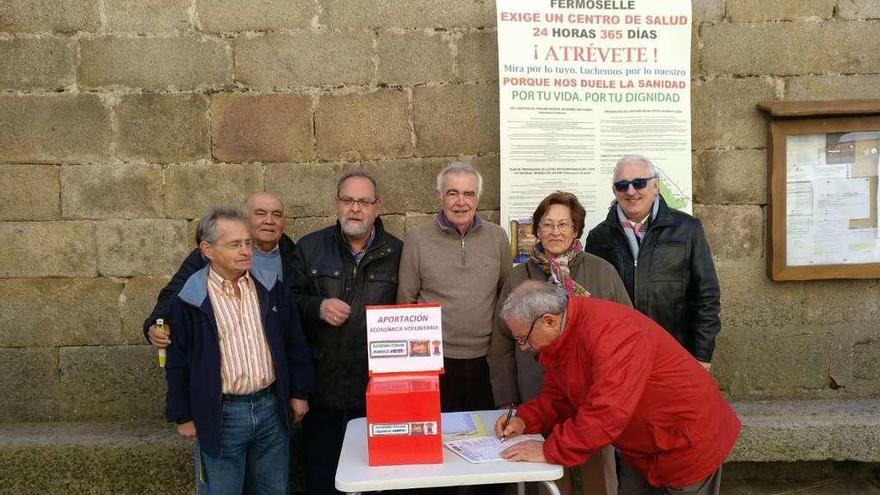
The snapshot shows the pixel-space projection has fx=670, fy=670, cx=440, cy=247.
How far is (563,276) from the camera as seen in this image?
2.92 meters

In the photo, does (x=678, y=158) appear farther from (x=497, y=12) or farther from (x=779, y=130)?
(x=497, y=12)

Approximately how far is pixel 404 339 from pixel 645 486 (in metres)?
1.24

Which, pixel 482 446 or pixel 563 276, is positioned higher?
pixel 563 276

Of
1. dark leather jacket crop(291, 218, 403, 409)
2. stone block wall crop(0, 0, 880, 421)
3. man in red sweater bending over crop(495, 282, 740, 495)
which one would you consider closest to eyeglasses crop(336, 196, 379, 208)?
dark leather jacket crop(291, 218, 403, 409)

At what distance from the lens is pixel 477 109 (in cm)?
413

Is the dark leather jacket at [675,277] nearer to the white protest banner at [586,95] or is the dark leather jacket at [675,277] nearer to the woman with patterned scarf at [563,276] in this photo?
the woman with patterned scarf at [563,276]

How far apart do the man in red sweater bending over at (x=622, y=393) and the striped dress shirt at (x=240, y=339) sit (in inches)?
41.1

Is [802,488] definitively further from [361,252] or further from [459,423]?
[361,252]

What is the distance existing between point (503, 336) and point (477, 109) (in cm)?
161

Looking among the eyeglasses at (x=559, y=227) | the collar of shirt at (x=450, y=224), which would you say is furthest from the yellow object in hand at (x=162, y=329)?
the eyeglasses at (x=559, y=227)

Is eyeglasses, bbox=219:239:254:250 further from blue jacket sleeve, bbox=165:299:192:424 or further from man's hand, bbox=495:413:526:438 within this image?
man's hand, bbox=495:413:526:438

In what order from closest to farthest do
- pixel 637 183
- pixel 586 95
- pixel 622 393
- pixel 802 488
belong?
pixel 622 393 < pixel 637 183 < pixel 586 95 < pixel 802 488

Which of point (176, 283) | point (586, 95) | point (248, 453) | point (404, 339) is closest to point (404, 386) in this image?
point (404, 339)

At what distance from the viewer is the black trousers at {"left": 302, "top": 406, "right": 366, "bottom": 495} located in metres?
3.29
